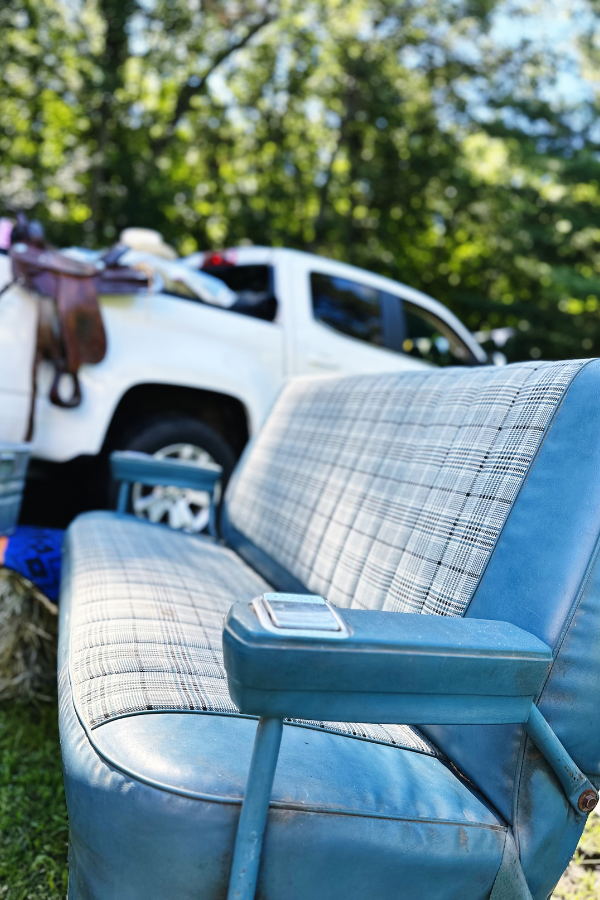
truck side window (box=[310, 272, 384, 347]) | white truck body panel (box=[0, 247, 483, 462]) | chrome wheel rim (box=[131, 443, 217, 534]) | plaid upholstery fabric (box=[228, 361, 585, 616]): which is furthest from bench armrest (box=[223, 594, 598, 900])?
truck side window (box=[310, 272, 384, 347])

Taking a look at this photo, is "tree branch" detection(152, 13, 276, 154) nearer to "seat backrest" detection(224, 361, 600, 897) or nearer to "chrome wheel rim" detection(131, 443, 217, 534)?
"chrome wheel rim" detection(131, 443, 217, 534)

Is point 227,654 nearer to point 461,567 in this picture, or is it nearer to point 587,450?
point 461,567

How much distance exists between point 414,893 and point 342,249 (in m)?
14.0

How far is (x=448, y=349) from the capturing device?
5.17 meters

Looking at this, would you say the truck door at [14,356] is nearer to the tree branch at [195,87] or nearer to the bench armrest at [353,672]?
the bench armrest at [353,672]

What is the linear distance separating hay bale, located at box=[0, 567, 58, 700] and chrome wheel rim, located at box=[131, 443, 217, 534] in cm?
136

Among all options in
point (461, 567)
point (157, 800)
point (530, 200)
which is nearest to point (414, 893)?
point (157, 800)

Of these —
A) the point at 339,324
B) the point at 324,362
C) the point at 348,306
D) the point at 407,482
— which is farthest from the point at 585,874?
the point at 348,306

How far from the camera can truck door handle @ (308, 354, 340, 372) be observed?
4609 mm

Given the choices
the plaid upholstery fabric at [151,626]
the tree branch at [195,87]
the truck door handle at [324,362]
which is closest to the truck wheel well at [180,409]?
the truck door handle at [324,362]

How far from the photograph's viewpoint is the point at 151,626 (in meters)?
Answer: 1.58

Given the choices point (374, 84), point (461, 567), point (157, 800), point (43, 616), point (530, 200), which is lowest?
point (43, 616)

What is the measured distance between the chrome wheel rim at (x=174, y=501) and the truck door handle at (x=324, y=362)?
94cm

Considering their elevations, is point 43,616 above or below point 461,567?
below
